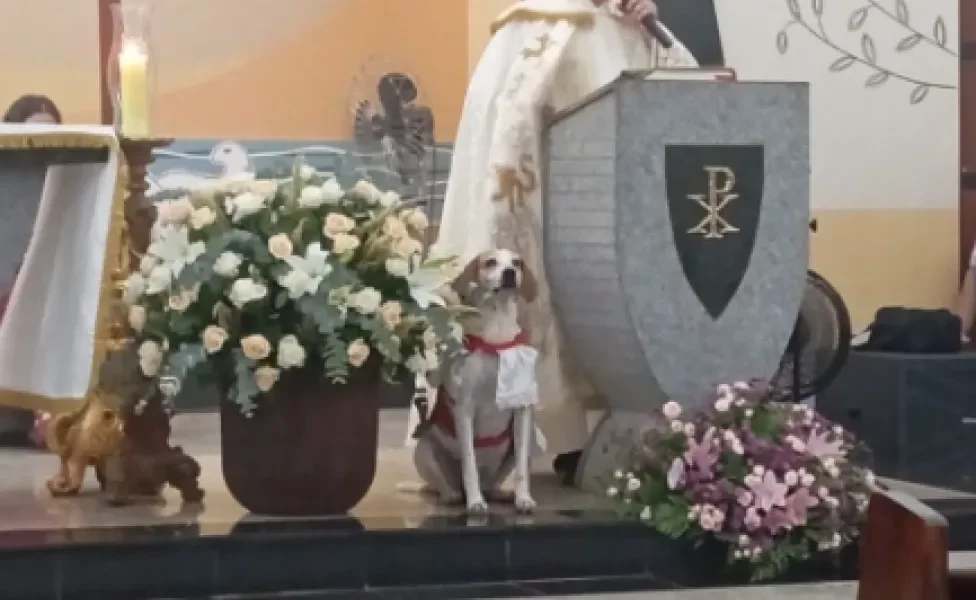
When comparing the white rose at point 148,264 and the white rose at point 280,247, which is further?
the white rose at point 148,264

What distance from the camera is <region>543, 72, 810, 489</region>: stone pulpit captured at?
149 inches

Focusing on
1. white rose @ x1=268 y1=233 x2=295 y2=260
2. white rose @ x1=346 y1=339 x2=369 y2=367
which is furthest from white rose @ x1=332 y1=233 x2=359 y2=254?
white rose @ x1=346 y1=339 x2=369 y2=367

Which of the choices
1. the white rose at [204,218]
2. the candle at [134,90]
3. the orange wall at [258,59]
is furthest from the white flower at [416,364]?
the orange wall at [258,59]

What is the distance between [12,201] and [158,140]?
8.15ft

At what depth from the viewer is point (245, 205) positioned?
11.7 feet

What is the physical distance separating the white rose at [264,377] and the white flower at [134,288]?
39 cm

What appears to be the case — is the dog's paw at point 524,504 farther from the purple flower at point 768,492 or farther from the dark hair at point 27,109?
the dark hair at point 27,109

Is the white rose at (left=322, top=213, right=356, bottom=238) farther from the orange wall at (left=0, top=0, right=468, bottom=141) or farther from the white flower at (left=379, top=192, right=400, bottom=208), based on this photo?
the orange wall at (left=0, top=0, right=468, bottom=141)

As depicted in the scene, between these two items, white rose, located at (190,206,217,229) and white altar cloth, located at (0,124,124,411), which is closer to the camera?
white rose, located at (190,206,217,229)

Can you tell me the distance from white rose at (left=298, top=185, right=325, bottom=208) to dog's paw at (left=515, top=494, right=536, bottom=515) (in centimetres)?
84

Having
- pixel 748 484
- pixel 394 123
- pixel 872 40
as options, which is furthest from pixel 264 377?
pixel 394 123

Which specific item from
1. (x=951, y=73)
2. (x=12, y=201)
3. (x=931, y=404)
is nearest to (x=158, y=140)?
(x=12, y=201)

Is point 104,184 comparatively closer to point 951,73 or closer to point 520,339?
point 520,339

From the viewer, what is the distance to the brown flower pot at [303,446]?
356 cm
